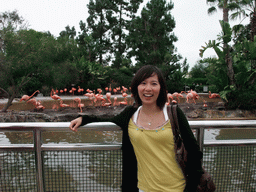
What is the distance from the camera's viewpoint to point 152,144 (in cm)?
123

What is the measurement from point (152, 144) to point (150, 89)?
1.13 ft

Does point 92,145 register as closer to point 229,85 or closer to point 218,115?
point 218,115

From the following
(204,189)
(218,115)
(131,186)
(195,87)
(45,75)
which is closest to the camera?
(204,189)

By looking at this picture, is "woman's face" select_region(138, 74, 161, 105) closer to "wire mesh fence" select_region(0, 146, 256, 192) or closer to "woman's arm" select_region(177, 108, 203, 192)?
"woman's arm" select_region(177, 108, 203, 192)

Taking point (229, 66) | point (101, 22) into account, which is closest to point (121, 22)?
point (101, 22)

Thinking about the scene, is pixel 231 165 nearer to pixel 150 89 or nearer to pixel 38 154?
pixel 150 89

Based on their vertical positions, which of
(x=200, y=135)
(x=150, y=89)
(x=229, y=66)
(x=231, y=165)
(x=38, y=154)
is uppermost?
(x=229, y=66)

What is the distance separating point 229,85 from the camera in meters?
11.1

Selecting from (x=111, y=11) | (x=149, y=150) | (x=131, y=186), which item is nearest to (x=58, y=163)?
(x=131, y=186)

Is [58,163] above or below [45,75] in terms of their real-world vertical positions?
below

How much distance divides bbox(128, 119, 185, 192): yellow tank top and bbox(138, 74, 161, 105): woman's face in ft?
0.62

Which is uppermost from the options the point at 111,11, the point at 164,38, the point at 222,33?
the point at 111,11

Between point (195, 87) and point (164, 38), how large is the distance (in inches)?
345

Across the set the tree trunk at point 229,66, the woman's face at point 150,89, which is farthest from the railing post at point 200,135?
the tree trunk at point 229,66
